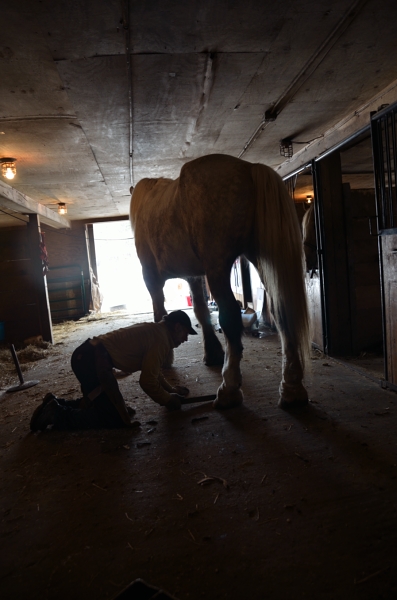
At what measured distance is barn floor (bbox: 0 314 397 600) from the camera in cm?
134

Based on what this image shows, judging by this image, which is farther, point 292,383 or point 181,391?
point 181,391

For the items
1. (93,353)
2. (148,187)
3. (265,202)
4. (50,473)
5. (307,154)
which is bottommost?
(50,473)

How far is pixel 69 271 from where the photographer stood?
11.3 meters

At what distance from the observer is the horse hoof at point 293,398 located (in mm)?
2807

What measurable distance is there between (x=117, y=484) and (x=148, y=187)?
10.7ft

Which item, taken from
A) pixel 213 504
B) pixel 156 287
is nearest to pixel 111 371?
pixel 213 504

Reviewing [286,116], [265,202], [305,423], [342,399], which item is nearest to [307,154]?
[286,116]

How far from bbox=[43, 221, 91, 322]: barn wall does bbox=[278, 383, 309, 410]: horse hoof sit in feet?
30.3

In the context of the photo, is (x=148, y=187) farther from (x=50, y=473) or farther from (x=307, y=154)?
(x=50, y=473)

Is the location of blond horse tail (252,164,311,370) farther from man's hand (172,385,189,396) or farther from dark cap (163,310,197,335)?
man's hand (172,385,189,396)

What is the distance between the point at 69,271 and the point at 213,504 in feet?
34.7

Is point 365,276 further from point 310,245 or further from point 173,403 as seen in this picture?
point 173,403

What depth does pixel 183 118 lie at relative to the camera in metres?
3.84

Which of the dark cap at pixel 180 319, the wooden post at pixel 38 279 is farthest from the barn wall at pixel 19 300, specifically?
the dark cap at pixel 180 319
